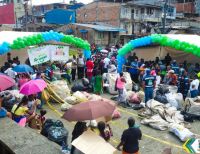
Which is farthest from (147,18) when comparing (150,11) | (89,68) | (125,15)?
(89,68)

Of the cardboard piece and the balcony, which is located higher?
the balcony

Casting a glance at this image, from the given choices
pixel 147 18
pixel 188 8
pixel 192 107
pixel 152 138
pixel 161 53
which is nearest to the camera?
pixel 152 138

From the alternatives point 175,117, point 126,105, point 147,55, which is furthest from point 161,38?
point 175,117

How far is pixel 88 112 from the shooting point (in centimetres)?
609

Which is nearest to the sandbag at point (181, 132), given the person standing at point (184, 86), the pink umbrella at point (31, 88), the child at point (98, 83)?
the person standing at point (184, 86)

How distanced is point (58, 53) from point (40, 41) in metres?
1.27

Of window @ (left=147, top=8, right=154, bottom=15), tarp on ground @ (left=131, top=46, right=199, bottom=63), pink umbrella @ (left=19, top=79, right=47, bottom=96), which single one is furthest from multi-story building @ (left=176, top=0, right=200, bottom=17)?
pink umbrella @ (left=19, top=79, right=47, bottom=96)

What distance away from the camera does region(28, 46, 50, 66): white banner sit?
1529 cm

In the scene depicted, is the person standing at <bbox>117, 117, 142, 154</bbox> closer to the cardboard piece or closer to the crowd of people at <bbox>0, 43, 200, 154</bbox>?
the crowd of people at <bbox>0, 43, 200, 154</bbox>

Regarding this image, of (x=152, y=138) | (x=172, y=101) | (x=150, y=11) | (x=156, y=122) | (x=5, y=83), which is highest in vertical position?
(x=150, y=11)

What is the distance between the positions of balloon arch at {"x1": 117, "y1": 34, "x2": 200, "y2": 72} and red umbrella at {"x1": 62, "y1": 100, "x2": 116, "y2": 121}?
9996 millimetres

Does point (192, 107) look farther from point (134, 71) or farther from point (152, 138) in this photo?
point (134, 71)

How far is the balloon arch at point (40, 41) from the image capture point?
14756mm

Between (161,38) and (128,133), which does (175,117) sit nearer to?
(128,133)
